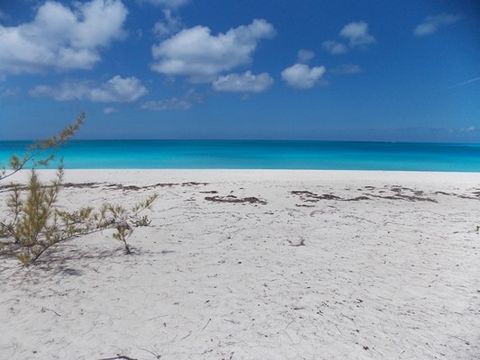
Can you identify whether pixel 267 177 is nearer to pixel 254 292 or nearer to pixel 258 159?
pixel 254 292

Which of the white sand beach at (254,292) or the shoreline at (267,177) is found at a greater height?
the shoreline at (267,177)

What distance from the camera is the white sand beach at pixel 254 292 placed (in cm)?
251

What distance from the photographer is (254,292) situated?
3.35 meters

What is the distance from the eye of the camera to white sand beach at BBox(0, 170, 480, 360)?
2.51 metres

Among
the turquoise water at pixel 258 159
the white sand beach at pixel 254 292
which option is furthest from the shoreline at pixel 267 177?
the turquoise water at pixel 258 159

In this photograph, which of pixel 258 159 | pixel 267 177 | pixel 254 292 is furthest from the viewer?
pixel 258 159

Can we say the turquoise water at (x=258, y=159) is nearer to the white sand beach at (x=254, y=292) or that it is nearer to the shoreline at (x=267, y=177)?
the shoreline at (x=267, y=177)

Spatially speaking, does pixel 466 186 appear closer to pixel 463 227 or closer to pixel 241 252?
pixel 463 227

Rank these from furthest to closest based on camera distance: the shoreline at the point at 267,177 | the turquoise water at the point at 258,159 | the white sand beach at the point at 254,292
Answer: the turquoise water at the point at 258,159 → the shoreline at the point at 267,177 → the white sand beach at the point at 254,292

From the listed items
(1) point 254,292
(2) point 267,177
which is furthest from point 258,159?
(1) point 254,292

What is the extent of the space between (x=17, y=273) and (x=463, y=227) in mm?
6763

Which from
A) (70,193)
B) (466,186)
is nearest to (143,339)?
(70,193)

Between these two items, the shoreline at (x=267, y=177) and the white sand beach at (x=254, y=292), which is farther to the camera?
the shoreline at (x=267, y=177)

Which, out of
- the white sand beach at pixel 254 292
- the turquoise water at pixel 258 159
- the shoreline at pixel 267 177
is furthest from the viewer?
the turquoise water at pixel 258 159
